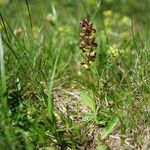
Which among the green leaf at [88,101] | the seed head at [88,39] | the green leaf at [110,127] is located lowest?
the green leaf at [110,127]

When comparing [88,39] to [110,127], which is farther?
[88,39]

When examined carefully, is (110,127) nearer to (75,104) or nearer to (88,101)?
(88,101)

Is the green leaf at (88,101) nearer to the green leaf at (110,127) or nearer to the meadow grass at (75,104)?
the meadow grass at (75,104)

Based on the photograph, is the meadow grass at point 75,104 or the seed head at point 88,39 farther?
the seed head at point 88,39

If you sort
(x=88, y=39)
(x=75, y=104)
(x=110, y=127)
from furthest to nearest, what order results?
(x=75, y=104) < (x=88, y=39) < (x=110, y=127)

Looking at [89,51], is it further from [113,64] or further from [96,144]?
[96,144]

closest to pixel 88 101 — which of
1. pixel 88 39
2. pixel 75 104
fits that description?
pixel 75 104

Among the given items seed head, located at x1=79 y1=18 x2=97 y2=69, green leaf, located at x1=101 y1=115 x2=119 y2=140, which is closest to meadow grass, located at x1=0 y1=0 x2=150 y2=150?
green leaf, located at x1=101 y1=115 x2=119 y2=140

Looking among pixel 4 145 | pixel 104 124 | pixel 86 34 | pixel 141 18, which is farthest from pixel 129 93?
pixel 141 18

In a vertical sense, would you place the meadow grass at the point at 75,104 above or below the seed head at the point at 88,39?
below

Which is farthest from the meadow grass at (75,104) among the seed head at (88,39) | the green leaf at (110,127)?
the seed head at (88,39)
